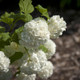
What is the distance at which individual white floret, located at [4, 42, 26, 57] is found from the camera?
1737 mm

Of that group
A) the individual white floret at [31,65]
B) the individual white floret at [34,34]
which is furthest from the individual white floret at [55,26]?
the individual white floret at [31,65]

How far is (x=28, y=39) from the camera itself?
57.4 inches

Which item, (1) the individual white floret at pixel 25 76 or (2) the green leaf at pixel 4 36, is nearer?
(2) the green leaf at pixel 4 36

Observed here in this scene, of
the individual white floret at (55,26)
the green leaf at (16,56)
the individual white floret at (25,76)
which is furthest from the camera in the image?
the individual white floret at (25,76)

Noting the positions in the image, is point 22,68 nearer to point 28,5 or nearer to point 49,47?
point 49,47

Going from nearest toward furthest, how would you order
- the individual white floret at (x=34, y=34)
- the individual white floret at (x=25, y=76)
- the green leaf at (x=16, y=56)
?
the individual white floret at (x=34, y=34) < the green leaf at (x=16, y=56) < the individual white floret at (x=25, y=76)

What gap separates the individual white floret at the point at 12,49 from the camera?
5.70 ft

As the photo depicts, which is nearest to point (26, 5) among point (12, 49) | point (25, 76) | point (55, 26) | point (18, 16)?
point (18, 16)

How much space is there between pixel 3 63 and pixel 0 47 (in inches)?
7.7

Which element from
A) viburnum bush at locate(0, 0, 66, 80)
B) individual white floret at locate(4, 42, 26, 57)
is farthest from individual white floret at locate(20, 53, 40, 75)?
individual white floret at locate(4, 42, 26, 57)

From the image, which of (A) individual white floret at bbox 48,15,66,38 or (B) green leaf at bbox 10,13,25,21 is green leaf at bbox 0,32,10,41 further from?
(A) individual white floret at bbox 48,15,66,38

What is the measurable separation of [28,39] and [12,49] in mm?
360

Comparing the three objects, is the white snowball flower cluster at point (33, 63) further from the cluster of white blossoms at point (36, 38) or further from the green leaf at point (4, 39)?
the green leaf at point (4, 39)

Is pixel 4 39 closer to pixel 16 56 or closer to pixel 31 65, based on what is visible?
pixel 16 56
